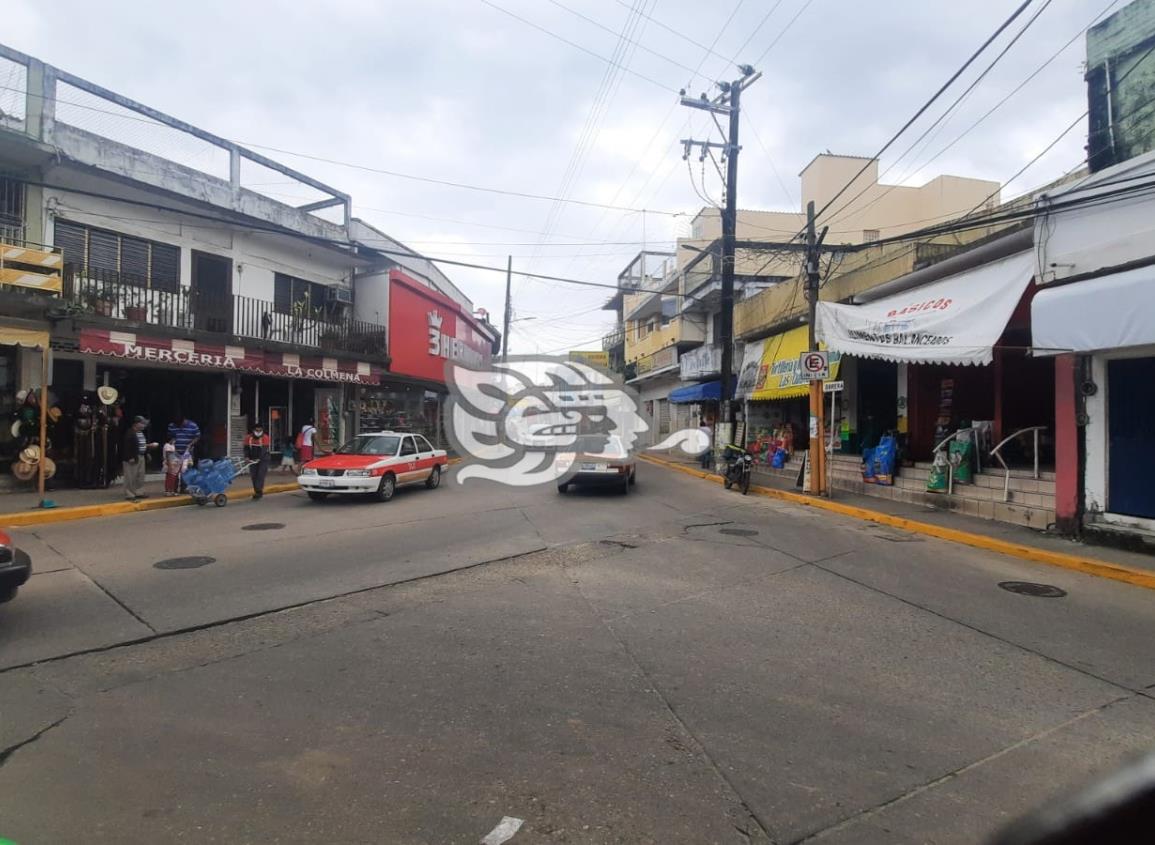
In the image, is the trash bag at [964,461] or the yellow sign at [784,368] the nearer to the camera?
the trash bag at [964,461]

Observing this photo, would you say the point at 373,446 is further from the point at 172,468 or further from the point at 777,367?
the point at 777,367

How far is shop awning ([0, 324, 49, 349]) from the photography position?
11.1 meters

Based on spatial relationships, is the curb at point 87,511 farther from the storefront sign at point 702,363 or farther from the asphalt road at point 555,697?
the storefront sign at point 702,363

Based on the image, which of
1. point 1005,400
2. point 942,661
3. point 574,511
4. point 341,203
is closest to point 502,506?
point 574,511

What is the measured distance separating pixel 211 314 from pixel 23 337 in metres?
5.46

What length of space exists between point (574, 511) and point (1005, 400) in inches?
355

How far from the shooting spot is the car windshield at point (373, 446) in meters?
14.7

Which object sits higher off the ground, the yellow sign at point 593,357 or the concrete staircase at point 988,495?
the yellow sign at point 593,357

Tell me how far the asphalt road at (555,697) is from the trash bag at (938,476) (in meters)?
4.22

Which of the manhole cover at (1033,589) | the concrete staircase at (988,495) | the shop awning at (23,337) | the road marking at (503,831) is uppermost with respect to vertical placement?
the shop awning at (23,337)

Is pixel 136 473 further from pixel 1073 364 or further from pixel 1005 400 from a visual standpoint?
pixel 1005 400

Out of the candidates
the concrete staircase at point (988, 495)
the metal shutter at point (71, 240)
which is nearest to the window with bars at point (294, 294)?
the metal shutter at point (71, 240)

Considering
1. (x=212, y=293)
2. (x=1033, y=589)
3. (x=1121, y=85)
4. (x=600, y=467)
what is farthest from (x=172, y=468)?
(x=1121, y=85)

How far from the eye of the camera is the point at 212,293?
56.1 ft
